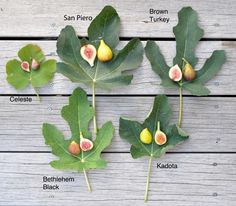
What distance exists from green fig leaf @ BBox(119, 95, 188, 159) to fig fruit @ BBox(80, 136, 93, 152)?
0.23 ft

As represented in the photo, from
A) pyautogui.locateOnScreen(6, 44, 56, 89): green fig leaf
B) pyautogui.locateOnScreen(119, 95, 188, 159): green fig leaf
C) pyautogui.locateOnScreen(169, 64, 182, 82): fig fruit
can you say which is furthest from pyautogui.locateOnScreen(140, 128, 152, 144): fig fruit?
pyautogui.locateOnScreen(6, 44, 56, 89): green fig leaf

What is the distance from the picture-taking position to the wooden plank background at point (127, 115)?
95 cm

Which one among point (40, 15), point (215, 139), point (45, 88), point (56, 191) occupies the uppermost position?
point (40, 15)

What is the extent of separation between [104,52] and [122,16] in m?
0.09

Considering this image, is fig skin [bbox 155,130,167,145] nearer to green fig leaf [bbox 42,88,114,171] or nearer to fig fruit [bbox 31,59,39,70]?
green fig leaf [bbox 42,88,114,171]

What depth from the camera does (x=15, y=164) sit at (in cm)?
100

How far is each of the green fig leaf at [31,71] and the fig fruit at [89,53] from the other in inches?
2.6

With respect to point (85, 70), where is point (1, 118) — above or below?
below

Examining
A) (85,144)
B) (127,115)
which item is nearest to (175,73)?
A: (127,115)

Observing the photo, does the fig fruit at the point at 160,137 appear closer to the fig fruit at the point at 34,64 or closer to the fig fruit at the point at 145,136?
the fig fruit at the point at 145,136

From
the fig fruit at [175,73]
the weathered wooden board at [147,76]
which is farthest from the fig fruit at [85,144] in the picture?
the fig fruit at [175,73]

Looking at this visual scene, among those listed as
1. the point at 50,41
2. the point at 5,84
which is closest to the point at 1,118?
the point at 5,84

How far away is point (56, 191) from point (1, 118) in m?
0.20

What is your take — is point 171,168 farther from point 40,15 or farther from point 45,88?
point 40,15
